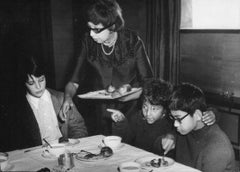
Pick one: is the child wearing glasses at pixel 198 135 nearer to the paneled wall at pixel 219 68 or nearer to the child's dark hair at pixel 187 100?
the child's dark hair at pixel 187 100

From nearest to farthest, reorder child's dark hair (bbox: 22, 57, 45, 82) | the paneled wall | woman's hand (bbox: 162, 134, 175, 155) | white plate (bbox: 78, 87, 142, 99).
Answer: woman's hand (bbox: 162, 134, 175, 155) → child's dark hair (bbox: 22, 57, 45, 82) → white plate (bbox: 78, 87, 142, 99) → the paneled wall

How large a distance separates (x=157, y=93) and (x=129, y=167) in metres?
0.88

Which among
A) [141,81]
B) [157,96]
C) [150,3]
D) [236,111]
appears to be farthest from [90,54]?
[236,111]

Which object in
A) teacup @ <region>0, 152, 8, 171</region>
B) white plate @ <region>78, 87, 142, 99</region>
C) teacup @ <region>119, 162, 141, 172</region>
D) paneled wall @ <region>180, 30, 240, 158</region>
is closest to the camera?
teacup @ <region>119, 162, 141, 172</region>

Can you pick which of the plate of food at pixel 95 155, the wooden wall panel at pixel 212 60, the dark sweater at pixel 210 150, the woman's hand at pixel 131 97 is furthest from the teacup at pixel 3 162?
the wooden wall panel at pixel 212 60

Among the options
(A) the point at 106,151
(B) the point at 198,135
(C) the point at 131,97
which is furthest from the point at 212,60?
(A) the point at 106,151

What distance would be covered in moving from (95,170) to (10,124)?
130 cm

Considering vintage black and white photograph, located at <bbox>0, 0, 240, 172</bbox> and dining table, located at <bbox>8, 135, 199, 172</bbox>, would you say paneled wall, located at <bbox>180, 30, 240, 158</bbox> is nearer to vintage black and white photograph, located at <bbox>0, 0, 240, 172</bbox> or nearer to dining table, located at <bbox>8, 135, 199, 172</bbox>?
vintage black and white photograph, located at <bbox>0, 0, 240, 172</bbox>

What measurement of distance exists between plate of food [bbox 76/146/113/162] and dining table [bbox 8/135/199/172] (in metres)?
0.01

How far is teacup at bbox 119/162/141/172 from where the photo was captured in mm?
1795

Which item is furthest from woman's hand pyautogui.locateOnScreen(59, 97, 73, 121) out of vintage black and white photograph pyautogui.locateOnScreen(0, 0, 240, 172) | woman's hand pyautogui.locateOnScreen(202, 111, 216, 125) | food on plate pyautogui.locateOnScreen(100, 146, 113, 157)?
woman's hand pyautogui.locateOnScreen(202, 111, 216, 125)

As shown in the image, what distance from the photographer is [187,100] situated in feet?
6.78

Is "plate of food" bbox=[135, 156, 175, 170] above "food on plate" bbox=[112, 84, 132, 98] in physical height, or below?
below

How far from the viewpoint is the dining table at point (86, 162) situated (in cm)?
187
